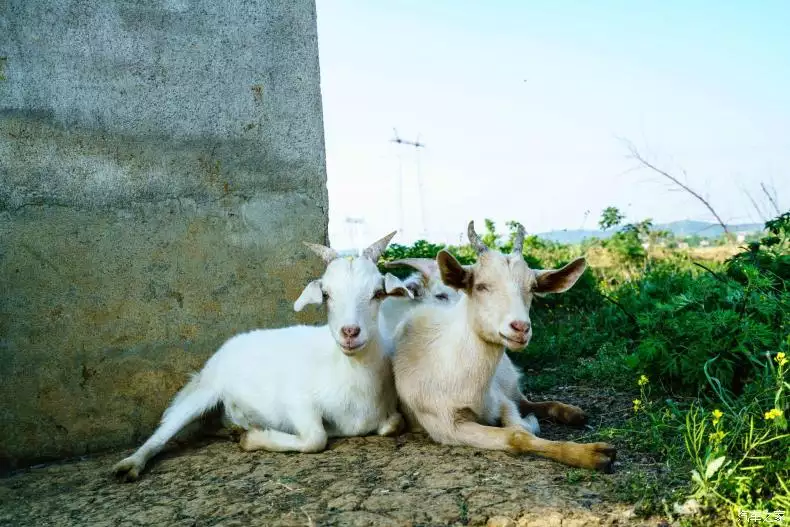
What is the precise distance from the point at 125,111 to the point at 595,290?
4.52 m

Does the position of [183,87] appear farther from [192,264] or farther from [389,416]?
[389,416]

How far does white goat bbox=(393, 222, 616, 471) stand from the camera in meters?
3.86

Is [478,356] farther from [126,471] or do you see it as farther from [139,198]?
[139,198]

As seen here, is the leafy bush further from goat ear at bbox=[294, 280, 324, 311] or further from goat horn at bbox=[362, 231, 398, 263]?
goat ear at bbox=[294, 280, 324, 311]

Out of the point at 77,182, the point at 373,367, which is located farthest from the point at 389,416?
the point at 77,182

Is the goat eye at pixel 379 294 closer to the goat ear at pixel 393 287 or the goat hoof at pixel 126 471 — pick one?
the goat ear at pixel 393 287

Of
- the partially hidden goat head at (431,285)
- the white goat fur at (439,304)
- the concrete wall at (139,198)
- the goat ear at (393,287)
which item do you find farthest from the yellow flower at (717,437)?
the concrete wall at (139,198)

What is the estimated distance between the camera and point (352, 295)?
412cm

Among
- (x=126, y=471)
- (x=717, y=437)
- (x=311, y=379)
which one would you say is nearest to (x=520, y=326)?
(x=717, y=437)

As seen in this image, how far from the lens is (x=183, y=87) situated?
15.4 feet

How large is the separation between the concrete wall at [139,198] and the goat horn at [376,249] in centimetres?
66

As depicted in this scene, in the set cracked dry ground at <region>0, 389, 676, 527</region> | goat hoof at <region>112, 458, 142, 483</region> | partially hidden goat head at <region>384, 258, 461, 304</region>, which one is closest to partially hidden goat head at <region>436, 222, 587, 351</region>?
cracked dry ground at <region>0, 389, 676, 527</region>

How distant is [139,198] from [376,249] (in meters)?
1.39

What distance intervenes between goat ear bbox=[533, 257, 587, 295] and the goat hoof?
88.0 inches
